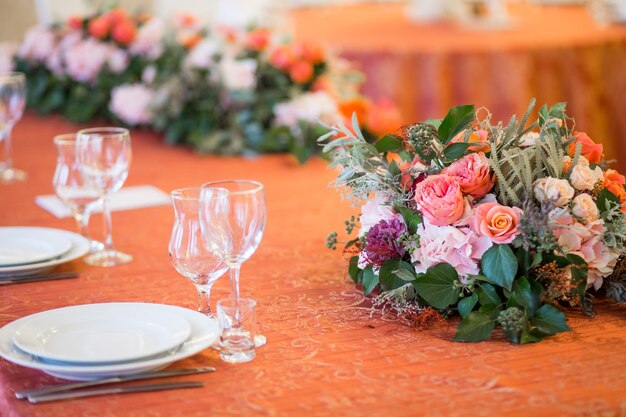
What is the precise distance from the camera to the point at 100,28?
3.24 m

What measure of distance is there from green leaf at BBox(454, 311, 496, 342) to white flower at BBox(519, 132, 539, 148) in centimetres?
28

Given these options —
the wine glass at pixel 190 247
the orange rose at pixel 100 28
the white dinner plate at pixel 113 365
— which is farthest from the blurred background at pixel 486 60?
the white dinner plate at pixel 113 365

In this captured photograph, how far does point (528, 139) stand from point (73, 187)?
2.80 ft

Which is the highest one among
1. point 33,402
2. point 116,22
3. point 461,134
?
point 116,22

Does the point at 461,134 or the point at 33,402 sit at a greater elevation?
the point at 461,134

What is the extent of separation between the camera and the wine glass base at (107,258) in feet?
5.46

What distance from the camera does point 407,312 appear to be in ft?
4.28

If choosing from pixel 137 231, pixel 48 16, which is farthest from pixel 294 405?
pixel 48 16

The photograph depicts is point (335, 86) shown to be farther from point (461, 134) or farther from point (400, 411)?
point (400, 411)

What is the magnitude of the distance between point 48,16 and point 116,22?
4.45 feet

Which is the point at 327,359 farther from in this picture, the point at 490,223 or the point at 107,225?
the point at 107,225

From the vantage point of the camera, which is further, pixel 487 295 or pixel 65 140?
pixel 65 140

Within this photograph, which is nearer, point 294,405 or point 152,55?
point 294,405

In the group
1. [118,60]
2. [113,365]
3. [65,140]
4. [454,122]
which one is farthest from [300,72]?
[113,365]
